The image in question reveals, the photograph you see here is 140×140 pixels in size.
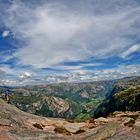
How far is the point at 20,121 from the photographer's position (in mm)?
43125

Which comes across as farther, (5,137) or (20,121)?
(20,121)

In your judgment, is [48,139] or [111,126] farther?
[111,126]

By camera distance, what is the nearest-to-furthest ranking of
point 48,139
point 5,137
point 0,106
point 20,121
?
point 5,137 → point 48,139 → point 20,121 → point 0,106

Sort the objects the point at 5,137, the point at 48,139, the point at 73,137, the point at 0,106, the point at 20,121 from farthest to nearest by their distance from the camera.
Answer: the point at 0,106 → the point at 20,121 → the point at 73,137 → the point at 48,139 → the point at 5,137

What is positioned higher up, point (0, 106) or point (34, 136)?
point (0, 106)

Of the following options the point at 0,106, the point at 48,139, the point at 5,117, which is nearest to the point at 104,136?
the point at 48,139

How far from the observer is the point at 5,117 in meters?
41.8

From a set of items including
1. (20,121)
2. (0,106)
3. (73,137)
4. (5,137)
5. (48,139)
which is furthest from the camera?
(0,106)

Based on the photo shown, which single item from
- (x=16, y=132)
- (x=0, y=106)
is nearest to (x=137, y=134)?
(x=16, y=132)

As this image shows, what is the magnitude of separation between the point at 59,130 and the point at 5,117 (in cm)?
918

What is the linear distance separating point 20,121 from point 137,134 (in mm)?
18479

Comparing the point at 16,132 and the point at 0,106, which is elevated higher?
the point at 0,106

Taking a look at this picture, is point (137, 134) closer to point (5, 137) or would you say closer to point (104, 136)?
point (104, 136)

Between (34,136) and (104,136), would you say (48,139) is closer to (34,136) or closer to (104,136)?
(34,136)
